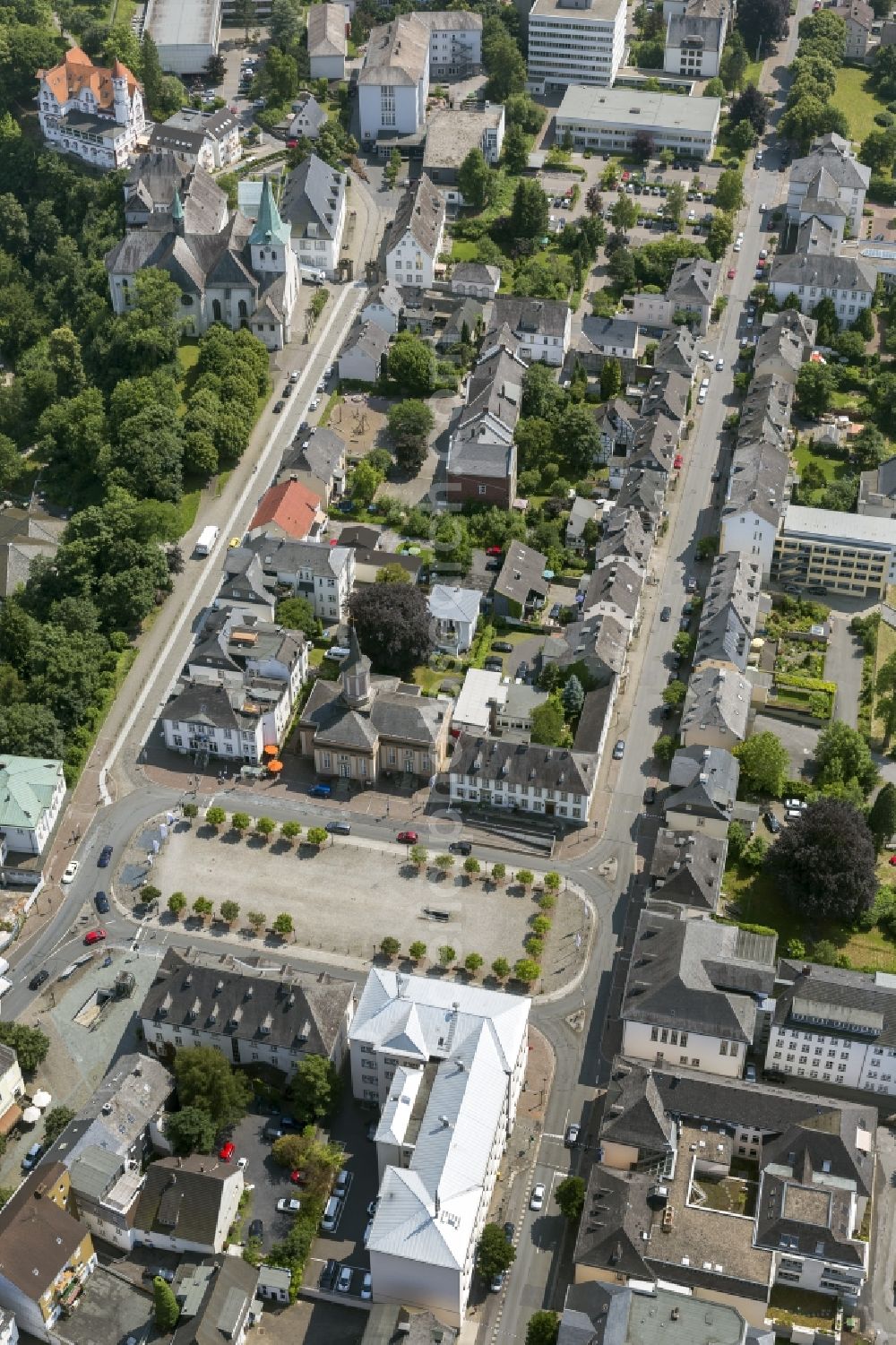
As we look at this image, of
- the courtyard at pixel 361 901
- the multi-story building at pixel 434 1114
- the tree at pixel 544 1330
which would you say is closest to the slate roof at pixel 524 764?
the courtyard at pixel 361 901

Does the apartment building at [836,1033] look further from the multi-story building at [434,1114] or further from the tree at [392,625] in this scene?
the tree at [392,625]

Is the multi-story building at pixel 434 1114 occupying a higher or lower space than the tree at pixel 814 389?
lower

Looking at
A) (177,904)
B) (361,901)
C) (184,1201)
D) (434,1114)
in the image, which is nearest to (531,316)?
(361,901)

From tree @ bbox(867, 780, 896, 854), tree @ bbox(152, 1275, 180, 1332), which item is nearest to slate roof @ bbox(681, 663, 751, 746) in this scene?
tree @ bbox(867, 780, 896, 854)

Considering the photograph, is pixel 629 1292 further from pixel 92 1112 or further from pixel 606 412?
pixel 606 412

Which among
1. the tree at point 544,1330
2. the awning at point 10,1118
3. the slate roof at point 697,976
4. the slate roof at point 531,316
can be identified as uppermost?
the slate roof at point 531,316

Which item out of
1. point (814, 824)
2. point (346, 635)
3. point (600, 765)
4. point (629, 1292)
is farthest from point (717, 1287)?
point (346, 635)
